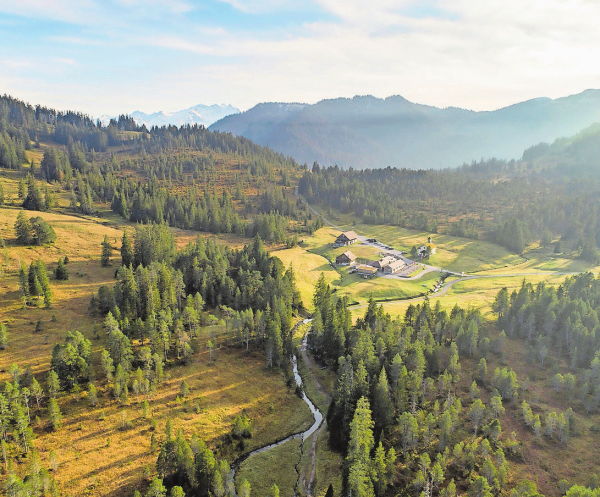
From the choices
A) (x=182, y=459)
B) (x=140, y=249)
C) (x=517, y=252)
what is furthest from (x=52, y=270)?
(x=517, y=252)

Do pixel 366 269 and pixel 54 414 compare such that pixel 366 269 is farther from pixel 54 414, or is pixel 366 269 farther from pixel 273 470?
pixel 54 414

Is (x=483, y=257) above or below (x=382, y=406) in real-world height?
above

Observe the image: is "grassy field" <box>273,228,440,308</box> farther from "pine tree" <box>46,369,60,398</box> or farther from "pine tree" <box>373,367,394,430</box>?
"pine tree" <box>46,369,60,398</box>

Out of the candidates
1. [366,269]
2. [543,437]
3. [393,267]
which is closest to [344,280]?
[366,269]

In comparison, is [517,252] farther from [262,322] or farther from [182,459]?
[182,459]

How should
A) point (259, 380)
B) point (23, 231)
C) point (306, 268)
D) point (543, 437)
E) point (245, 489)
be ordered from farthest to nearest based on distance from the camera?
point (306, 268), point (23, 231), point (259, 380), point (543, 437), point (245, 489)

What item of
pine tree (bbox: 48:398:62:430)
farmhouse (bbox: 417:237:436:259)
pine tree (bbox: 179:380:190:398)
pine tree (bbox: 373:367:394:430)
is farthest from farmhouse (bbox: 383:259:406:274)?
pine tree (bbox: 48:398:62:430)
